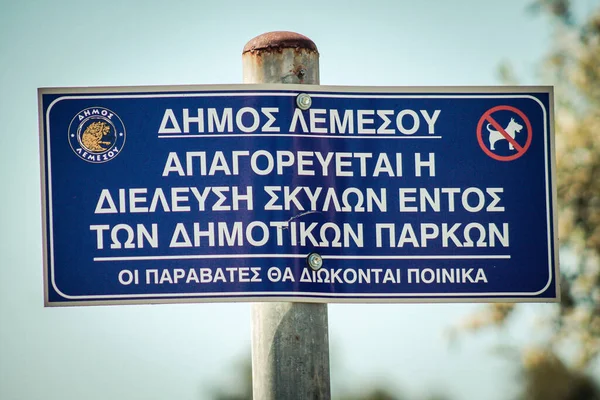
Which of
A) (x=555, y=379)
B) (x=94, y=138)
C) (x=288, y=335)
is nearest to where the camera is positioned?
(x=288, y=335)

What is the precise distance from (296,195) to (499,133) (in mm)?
720

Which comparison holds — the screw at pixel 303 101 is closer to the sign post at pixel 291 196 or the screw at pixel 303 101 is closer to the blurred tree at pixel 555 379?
the sign post at pixel 291 196

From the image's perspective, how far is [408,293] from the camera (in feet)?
11.2

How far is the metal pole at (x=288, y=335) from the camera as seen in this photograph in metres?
3.26

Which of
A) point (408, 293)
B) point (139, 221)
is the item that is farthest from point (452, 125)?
point (139, 221)

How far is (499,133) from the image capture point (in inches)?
137

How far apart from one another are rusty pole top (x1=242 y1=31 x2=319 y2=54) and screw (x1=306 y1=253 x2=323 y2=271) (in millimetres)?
678

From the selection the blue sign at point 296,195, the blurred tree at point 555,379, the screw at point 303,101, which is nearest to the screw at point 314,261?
the blue sign at point 296,195

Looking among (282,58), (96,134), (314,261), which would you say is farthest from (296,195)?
(96,134)

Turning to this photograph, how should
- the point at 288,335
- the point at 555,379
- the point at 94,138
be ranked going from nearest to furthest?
the point at 288,335
the point at 94,138
the point at 555,379

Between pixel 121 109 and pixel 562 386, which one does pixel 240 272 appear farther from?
pixel 562 386

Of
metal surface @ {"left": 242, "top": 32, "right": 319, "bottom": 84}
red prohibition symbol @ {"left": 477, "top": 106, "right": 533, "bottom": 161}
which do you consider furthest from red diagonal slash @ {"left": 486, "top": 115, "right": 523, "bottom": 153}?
metal surface @ {"left": 242, "top": 32, "right": 319, "bottom": 84}

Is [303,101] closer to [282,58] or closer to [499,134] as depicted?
[282,58]

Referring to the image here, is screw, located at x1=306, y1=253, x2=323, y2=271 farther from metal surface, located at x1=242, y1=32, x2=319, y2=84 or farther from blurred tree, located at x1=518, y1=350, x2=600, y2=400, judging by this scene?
blurred tree, located at x1=518, y1=350, x2=600, y2=400
